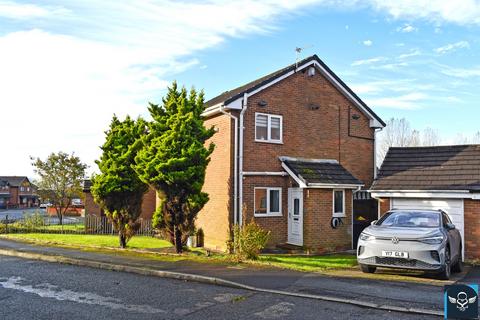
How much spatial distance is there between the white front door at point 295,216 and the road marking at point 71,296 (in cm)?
837

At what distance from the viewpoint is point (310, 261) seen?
40.6 ft

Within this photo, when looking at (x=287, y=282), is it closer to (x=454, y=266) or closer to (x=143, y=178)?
(x=454, y=266)

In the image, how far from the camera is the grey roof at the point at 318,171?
49.5ft

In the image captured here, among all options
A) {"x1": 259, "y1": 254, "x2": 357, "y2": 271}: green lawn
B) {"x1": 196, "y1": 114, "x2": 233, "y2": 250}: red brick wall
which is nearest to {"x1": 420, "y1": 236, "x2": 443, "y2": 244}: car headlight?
{"x1": 259, "y1": 254, "x2": 357, "y2": 271}: green lawn

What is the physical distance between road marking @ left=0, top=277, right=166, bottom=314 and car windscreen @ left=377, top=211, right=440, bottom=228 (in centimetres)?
639

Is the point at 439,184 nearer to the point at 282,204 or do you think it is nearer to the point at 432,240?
the point at 432,240

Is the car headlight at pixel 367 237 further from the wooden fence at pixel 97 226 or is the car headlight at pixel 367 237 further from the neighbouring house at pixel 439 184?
the wooden fence at pixel 97 226

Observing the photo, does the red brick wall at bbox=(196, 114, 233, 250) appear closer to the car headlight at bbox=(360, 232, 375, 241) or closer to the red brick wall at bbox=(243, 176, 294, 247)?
the red brick wall at bbox=(243, 176, 294, 247)

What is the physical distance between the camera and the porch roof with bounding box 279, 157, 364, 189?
14867 mm

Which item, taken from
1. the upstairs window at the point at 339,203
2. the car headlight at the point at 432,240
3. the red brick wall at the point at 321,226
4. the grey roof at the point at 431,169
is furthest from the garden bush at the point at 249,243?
the grey roof at the point at 431,169

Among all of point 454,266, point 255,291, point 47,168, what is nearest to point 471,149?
point 454,266

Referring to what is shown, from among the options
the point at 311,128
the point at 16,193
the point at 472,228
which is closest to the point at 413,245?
the point at 472,228

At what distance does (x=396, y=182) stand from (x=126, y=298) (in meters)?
10.4

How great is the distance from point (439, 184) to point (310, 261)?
511 cm
